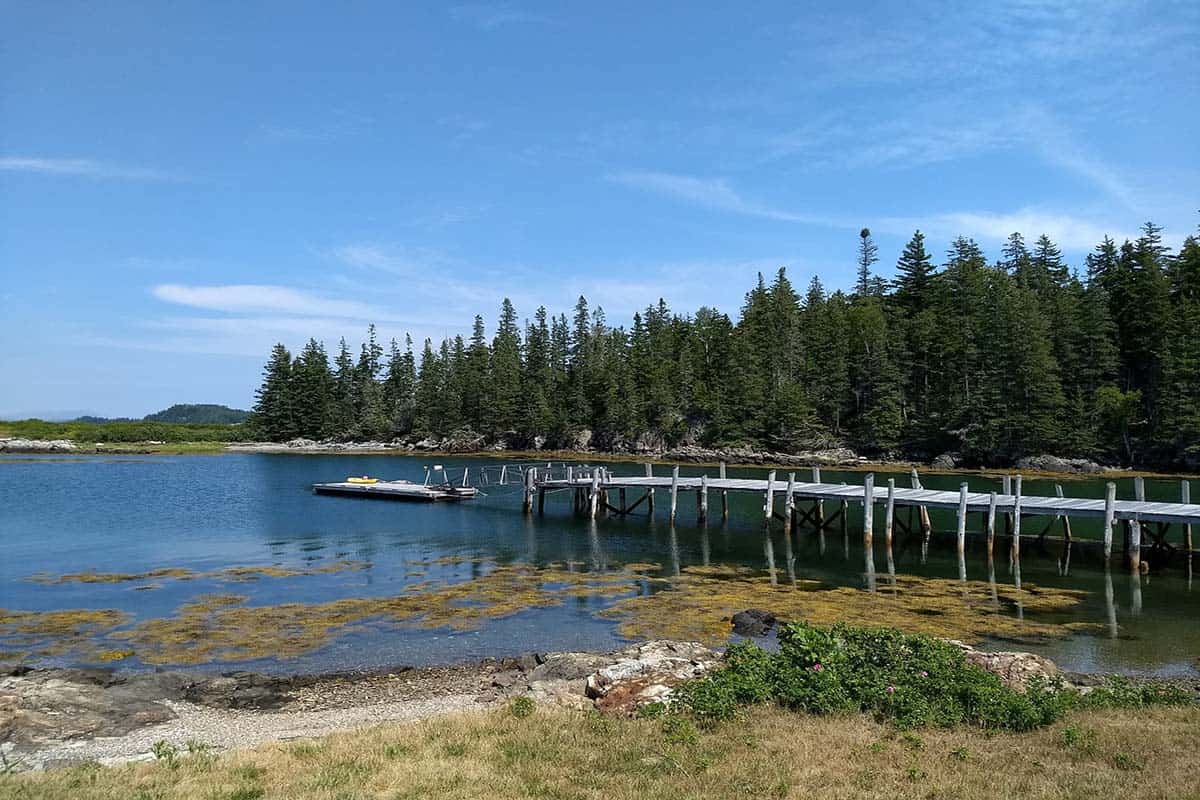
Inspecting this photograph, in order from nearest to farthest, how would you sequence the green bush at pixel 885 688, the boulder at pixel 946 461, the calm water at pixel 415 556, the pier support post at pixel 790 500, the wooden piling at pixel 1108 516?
the green bush at pixel 885 688 < the calm water at pixel 415 556 < the wooden piling at pixel 1108 516 < the pier support post at pixel 790 500 < the boulder at pixel 946 461

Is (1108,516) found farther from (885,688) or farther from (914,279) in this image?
(914,279)

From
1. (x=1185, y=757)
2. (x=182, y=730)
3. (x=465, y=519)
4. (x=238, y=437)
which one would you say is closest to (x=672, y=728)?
(x=1185, y=757)

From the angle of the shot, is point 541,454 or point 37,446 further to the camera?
point 37,446

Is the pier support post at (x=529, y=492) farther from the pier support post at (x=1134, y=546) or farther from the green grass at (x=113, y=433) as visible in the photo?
the green grass at (x=113, y=433)

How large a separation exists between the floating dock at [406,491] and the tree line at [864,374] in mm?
49449

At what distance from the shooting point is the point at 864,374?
337 ft

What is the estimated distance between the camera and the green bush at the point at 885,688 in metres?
13.1

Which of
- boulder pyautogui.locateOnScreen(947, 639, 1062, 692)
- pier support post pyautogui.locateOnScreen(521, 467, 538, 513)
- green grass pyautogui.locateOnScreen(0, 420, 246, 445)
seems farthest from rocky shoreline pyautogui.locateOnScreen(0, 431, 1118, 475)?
boulder pyautogui.locateOnScreen(947, 639, 1062, 692)

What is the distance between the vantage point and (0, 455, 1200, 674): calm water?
23562mm

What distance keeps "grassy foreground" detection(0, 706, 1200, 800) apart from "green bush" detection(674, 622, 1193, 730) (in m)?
0.39

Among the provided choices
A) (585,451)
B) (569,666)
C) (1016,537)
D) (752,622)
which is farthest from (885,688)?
(585,451)

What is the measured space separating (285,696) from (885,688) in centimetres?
1308

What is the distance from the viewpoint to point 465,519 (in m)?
52.0

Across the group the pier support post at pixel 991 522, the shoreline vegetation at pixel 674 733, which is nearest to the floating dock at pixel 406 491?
the pier support post at pixel 991 522
